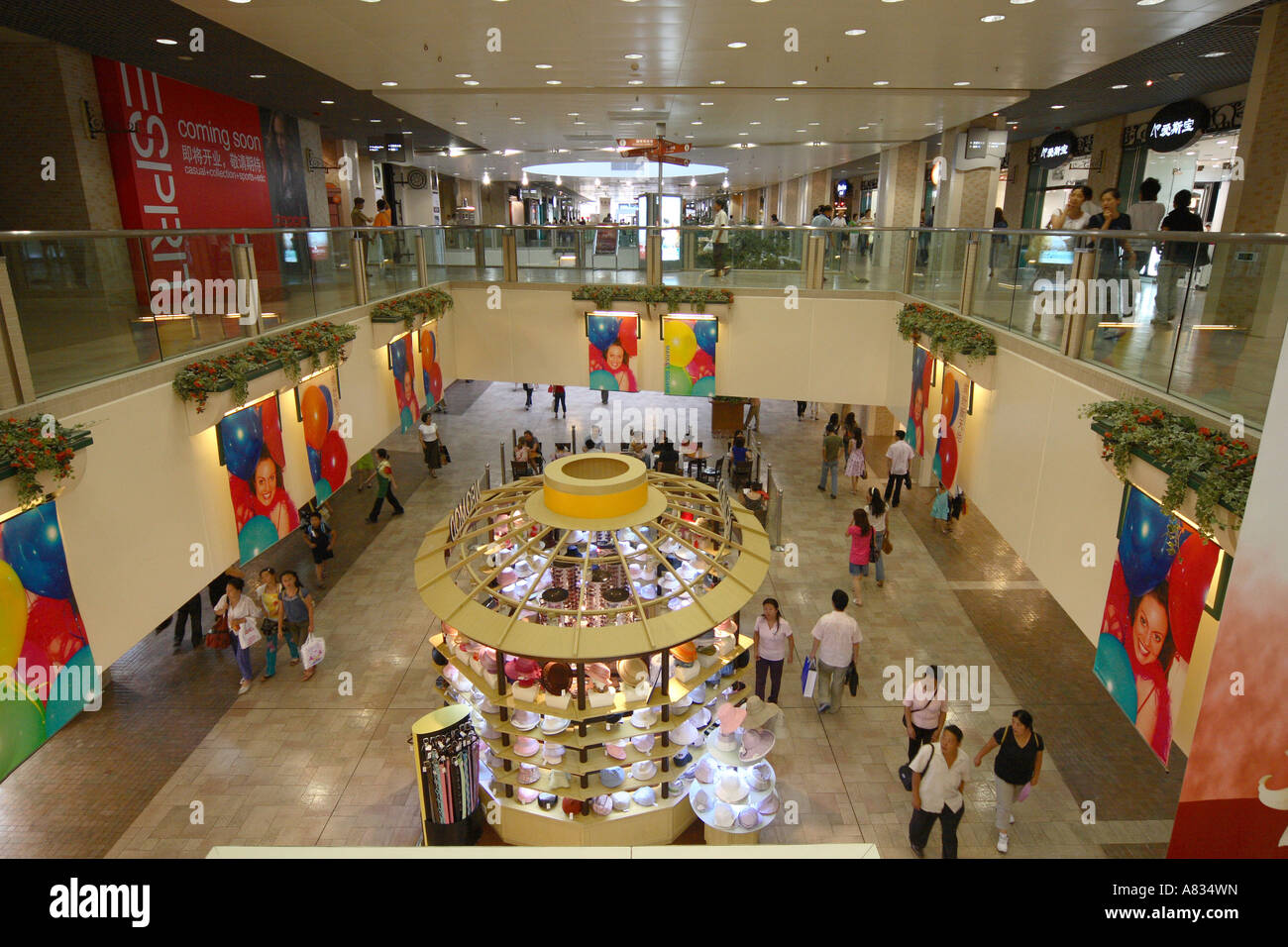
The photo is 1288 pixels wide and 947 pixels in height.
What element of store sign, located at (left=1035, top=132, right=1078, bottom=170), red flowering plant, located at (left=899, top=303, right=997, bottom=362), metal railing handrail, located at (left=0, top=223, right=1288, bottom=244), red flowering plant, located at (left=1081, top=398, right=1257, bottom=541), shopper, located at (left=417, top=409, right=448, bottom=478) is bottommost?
shopper, located at (left=417, top=409, right=448, bottom=478)

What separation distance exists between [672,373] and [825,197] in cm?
2318

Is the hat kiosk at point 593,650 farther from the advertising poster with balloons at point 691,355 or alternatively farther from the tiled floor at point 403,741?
the advertising poster with balloons at point 691,355

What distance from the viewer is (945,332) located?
9.55m

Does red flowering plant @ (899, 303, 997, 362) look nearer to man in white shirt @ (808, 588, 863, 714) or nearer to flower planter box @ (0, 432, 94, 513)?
man in white shirt @ (808, 588, 863, 714)

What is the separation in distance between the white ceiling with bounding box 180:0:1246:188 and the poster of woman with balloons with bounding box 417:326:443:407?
169 inches

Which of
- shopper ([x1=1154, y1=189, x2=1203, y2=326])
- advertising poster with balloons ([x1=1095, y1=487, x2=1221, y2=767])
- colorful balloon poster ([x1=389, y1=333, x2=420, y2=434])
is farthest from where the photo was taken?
colorful balloon poster ([x1=389, y1=333, x2=420, y2=434])

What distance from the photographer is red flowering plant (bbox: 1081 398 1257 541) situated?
430 centimetres

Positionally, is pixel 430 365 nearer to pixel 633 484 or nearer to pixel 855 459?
pixel 633 484

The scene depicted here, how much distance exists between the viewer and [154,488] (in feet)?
22.0

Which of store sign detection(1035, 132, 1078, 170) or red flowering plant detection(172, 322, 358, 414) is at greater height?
store sign detection(1035, 132, 1078, 170)

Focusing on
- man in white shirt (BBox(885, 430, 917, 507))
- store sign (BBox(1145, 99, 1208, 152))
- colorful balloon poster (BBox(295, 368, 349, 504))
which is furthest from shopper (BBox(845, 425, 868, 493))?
store sign (BBox(1145, 99, 1208, 152))

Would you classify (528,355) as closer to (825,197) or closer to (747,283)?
(747,283)

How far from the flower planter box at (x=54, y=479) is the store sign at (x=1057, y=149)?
25430 millimetres
